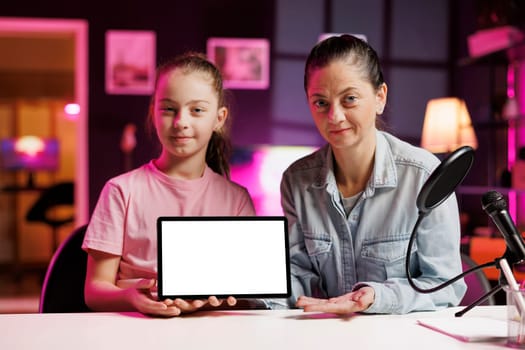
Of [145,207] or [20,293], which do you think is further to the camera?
[20,293]

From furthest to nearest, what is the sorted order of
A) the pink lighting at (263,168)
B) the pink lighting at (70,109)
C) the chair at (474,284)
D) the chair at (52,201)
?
the pink lighting at (70,109) < the chair at (52,201) < the pink lighting at (263,168) < the chair at (474,284)

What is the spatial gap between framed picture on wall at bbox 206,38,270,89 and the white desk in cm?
373

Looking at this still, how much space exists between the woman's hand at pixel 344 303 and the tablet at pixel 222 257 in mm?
50

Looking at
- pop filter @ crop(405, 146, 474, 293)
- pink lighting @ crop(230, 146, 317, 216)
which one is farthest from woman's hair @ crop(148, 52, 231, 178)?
pink lighting @ crop(230, 146, 317, 216)

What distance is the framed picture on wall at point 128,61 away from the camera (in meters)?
4.87

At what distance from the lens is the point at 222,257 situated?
52.9 inches

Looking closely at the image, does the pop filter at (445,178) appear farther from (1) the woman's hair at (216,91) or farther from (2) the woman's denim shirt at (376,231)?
(1) the woman's hair at (216,91)

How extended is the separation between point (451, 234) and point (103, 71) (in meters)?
3.83

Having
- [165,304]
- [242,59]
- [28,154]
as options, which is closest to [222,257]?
→ [165,304]

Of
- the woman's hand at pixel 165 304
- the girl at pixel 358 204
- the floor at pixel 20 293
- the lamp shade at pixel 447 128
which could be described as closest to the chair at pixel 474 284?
the girl at pixel 358 204

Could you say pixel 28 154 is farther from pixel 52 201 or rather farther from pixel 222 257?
pixel 222 257

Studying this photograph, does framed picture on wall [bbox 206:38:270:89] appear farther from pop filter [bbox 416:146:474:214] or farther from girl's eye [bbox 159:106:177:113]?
pop filter [bbox 416:146:474:214]

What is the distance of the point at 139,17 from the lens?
491 cm

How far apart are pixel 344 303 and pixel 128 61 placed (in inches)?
153
